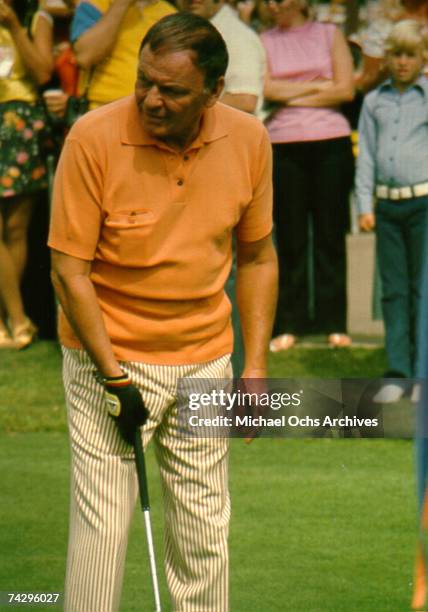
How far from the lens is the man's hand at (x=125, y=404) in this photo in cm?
396

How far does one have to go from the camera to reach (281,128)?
9.20 meters

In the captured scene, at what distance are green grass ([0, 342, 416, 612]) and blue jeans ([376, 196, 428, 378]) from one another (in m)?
0.69

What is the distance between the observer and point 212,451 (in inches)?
166

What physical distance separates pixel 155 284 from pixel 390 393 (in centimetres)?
416

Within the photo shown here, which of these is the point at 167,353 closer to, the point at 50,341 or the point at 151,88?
the point at 151,88

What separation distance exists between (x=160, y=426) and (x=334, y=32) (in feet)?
18.0

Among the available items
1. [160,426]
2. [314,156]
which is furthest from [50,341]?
[160,426]

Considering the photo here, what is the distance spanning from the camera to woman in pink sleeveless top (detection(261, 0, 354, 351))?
919cm

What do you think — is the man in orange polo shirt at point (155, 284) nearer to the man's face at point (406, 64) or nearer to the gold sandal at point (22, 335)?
the man's face at point (406, 64)

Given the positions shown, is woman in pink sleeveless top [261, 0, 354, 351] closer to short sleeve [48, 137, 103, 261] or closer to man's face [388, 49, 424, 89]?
man's face [388, 49, 424, 89]

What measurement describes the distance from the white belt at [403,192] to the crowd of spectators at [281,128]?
844 millimetres

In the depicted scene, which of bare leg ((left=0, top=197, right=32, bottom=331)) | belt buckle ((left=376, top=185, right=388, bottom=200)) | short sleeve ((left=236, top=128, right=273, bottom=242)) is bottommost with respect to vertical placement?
bare leg ((left=0, top=197, right=32, bottom=331))

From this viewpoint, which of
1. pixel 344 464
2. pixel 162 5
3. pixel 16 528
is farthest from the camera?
pixel 162 5

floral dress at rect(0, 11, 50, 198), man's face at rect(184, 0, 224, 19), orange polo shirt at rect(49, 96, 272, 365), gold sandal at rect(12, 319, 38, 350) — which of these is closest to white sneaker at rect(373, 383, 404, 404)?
man's face at rect(184, 0, 224, 19)
